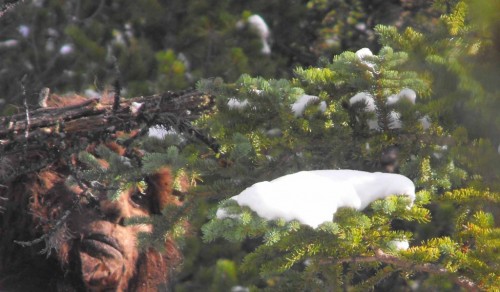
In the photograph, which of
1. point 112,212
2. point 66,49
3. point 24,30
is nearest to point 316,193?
point 112,212

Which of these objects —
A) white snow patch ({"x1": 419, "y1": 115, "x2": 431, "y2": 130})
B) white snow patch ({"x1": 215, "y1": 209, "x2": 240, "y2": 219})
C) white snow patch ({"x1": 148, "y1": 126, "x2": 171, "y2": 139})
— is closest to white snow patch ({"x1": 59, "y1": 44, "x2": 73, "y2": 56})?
white snow patch ({"x1": 148, "y1": 126, "x2": 171, "y2": 139})

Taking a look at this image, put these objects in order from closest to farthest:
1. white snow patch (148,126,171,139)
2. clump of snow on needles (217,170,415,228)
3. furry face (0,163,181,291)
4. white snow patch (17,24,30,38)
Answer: clump of snow on needles (217,170,415,228) → furry face (0,163,181,291) → white snow patch (148,126,171,139) → white snow patch (17,24,30,38)

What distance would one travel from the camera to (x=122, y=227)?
333 centimetres

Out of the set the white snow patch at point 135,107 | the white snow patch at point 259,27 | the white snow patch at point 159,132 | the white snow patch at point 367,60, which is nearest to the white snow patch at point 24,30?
the white snow patch at point 259,27

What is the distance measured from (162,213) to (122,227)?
0.58 feet

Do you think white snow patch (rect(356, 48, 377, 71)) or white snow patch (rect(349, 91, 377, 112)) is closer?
white snow patch (rect(356, 48, 377, 71))

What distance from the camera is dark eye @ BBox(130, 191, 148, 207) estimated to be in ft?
11.3

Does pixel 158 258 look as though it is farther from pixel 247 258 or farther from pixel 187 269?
pixel 187 269

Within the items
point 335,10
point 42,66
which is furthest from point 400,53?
point 335,10

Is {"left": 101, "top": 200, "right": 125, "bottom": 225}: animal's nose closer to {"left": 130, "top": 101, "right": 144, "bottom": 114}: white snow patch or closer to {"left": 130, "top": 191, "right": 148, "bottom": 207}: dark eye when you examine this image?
{"left": 130, "top": 191, "right": 148, "bottom": 207}: dark eye

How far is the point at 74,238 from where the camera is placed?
10.6 feet

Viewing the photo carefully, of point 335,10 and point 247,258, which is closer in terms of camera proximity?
point 247,258

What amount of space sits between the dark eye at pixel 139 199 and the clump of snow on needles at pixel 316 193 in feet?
2.47

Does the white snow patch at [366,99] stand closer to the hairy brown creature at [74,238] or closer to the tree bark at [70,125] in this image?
the tree bark at [70,125]
